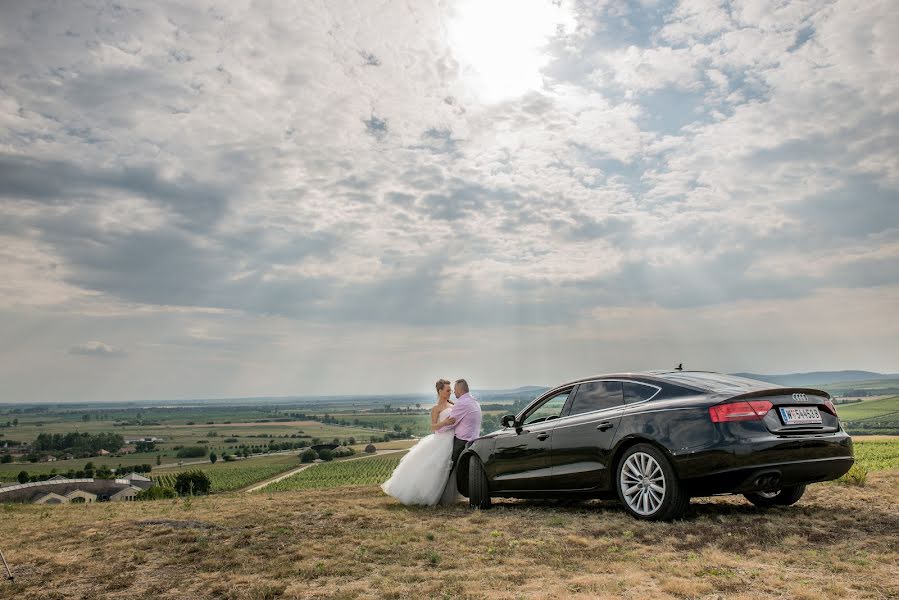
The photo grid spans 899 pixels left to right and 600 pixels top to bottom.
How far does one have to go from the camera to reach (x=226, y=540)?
284 inches

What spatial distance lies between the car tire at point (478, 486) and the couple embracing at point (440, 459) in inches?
18.3

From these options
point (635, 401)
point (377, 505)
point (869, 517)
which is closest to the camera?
point (869, 517)

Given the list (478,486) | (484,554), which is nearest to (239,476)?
(478,486)

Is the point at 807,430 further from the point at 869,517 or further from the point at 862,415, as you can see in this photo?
the point at 862,415

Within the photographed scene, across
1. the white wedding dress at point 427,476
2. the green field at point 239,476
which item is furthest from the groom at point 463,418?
the green field at point 239,476

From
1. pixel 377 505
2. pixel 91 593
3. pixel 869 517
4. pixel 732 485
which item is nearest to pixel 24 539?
pixel 91 593

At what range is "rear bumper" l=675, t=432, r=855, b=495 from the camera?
21.4 ft

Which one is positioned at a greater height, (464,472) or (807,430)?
(807,430)

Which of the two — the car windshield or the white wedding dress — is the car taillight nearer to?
the car windshield

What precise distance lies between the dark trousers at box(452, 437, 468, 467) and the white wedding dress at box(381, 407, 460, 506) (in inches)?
2.3

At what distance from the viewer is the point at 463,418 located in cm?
1056

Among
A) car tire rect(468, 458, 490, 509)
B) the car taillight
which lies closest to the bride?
car tire rect(468, 458, 490, 509)

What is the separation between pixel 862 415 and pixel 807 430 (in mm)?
57094

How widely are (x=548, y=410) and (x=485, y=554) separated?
3.25 meters
